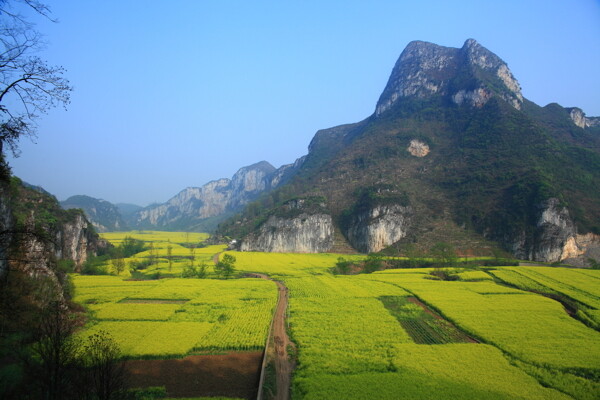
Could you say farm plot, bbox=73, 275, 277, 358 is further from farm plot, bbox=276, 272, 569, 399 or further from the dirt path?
farm plot, bbox=276, 272, 569, 399

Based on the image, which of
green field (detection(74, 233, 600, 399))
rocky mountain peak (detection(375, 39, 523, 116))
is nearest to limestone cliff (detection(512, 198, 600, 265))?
green field (detection(74, 233, 600, 399))

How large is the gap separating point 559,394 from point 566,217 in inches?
3100

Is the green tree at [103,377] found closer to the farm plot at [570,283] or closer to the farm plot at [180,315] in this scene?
the farm plot at [180,315]

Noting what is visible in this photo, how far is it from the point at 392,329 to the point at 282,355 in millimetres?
10908

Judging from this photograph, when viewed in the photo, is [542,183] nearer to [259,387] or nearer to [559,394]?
[559,394]

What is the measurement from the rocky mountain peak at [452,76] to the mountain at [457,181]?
604 millimetres

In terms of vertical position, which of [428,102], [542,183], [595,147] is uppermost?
[428,102]

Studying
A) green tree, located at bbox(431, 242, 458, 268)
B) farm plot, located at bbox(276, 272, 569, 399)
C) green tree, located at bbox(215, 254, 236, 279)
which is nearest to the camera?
farm plot, located at bbox(276, 272, 569, 399)

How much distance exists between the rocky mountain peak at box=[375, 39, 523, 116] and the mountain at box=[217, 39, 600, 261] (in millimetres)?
604

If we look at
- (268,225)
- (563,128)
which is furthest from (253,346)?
(563,128)

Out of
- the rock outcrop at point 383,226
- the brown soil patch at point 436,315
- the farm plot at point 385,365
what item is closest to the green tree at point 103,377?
the farm plot at point 385,365

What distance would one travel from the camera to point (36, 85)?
7.43 metres

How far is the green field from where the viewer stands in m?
18.2

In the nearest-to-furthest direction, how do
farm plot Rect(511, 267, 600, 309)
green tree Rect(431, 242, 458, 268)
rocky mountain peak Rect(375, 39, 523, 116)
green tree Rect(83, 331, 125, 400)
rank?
green tree Rect(83, 331, 125, 400)
farm plot Rect(511, 267, 600, 309)
green tree Rect(431, 242, 458, 268)
rocky mountain peak Rect(375, 39, 523, 116)
